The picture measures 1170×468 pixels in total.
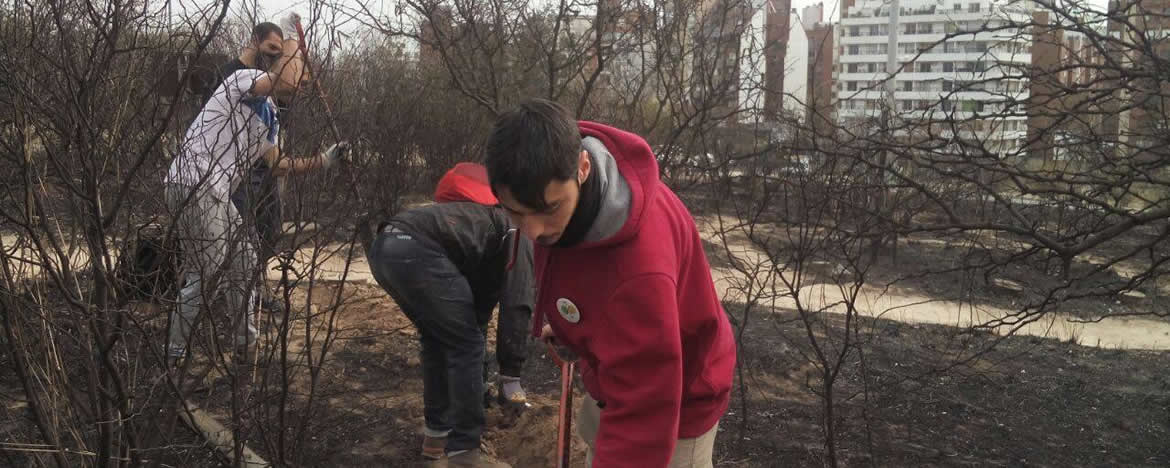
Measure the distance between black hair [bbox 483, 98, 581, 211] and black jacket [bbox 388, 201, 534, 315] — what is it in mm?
1340

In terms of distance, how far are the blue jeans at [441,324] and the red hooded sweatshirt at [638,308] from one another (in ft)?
3.55

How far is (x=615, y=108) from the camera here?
6.96 metres

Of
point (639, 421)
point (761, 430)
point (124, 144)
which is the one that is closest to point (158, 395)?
point (124, 144)

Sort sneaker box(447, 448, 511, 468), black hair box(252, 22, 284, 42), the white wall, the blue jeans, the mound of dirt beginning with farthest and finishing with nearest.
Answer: the white wall, the mound of dirt, sneaker box(447, 448, 511, 468), black hair box(252, 22, 284, 42), the blue jeans

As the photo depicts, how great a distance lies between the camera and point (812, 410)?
422 centimetres

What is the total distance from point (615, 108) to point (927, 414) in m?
3.55

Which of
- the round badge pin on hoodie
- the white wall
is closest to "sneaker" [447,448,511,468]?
the round badge pin on hoodie

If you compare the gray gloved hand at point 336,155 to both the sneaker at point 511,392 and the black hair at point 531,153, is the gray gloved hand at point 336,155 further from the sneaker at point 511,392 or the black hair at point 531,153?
the black hair at point 531,153

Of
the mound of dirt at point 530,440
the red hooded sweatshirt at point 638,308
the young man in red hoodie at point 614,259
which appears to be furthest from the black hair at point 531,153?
the mound of dirt at point 530,440

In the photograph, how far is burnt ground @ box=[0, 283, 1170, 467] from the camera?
11.4ft

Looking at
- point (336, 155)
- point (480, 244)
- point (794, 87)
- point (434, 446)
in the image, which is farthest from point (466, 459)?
point (794, 87)

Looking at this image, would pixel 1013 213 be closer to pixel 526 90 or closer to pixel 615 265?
pixel 615 265

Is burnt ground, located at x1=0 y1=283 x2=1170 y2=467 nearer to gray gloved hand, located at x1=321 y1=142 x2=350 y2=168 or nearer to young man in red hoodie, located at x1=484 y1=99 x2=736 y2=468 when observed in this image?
gray gloved hand, located at x1=321 y1=142 x2=350 y2=168

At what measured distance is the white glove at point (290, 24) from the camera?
304 cm
